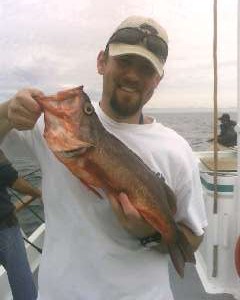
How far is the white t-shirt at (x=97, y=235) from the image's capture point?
187 cm

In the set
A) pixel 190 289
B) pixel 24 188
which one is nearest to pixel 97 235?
pixel 24 188

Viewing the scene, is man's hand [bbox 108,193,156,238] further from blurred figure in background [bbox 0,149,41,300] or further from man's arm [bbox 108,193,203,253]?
blurred figure in background [bbox 0,149,41,300]

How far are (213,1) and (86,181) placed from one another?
2.33m

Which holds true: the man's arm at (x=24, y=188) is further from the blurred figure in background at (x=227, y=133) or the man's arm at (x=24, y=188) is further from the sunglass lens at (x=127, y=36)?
the blurred figure in background at (x=227, y=133)

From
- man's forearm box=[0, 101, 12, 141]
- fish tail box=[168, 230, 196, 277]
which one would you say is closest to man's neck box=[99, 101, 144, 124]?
man's forearm box=[0, 101, 12, 141]

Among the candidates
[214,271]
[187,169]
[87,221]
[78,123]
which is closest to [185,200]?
[187,169]

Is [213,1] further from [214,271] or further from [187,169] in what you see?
[214,271]

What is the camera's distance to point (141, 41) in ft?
6.32

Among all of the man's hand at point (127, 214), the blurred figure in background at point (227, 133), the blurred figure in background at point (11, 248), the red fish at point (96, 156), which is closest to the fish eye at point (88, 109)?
the red fish at point (96, 156)

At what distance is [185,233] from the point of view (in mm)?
2041

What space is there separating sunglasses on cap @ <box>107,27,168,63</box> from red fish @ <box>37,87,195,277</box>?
300 millimetres

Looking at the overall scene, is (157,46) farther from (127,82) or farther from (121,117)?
(121,117)

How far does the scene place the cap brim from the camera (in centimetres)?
187

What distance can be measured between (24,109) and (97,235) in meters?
0.60
